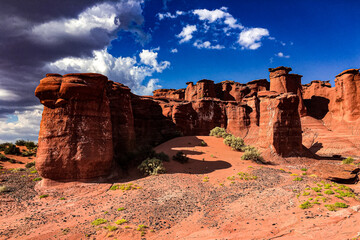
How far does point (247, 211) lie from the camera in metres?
10.0

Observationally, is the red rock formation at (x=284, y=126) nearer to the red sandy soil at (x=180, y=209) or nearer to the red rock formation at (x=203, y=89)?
the red sandy soil at (x=180, y=209)

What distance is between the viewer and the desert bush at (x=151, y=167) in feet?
57.3

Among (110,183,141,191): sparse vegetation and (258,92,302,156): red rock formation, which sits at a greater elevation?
(258,92,302,156): red rock formation

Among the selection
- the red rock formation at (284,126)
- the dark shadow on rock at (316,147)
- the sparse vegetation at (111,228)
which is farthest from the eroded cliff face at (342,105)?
the sparse vegetation at (111,228)

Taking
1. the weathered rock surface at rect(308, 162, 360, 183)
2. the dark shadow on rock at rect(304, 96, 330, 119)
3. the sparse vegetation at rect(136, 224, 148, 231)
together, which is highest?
the dark shadow on rock at rect(304, 96, 330, 119)

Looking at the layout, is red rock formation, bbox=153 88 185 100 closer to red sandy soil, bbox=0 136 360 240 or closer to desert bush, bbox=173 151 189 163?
desert bush, bbox=173 151 189 163

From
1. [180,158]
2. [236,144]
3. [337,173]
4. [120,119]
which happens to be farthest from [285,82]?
[120,119]

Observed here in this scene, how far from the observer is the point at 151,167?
58.5 feet

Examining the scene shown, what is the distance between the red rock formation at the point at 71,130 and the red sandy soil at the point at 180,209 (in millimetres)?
1212

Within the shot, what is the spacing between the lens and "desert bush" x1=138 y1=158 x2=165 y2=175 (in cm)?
1745

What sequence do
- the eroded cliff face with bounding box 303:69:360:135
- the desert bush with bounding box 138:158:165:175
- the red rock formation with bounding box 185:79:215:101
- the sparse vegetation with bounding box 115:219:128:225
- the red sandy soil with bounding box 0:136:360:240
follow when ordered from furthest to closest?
1. the red rock formation with bounding box 185:79:215:101
2. the eroded cliff face with bounding box 303:69:360:135
3. the desert bush with bounding box 138:158:165:175
4. the sparse vegetation with bounding box 115:219:128:225
5. the red sandy soil with bounding box 0:136:360:240

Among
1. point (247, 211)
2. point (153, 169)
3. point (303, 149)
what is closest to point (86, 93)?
point (153, 169)

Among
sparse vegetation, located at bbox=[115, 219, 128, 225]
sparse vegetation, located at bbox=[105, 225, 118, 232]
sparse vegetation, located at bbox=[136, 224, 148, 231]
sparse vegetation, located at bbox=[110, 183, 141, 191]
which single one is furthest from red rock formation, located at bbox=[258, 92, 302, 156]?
sparse vegetation, located at bbox=[105, 225, 118, 232]

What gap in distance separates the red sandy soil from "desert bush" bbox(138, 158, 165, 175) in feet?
2.73
